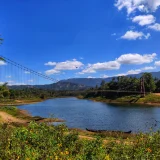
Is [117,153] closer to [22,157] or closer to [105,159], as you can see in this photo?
[105,159]

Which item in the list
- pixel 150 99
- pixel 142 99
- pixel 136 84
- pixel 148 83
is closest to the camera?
pixel 150 99

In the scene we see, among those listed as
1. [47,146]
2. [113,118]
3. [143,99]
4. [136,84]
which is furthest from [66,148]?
[136,84]

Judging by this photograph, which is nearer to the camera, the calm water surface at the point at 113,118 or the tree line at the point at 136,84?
the calm water surface at the point at 113,118

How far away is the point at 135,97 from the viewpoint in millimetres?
134125

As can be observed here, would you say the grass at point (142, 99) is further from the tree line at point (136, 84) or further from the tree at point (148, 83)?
the tree line at point (136, 84)

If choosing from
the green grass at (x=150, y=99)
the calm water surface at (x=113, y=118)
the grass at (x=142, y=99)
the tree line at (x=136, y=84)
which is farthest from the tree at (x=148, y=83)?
the calm water surface at (x=113, y=118)

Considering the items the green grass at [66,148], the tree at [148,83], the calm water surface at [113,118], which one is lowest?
the calm water surface at [113,118]

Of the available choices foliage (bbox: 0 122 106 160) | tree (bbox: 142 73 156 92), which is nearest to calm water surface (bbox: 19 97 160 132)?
foliage (bbox: 0 122 106 160)

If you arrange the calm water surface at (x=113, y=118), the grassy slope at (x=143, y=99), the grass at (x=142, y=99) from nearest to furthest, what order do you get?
1. the calm water surface at (x=113, y=118)
2. the grassy slope at (x=143, y=99)
3. the grass at (x=142, y=99)

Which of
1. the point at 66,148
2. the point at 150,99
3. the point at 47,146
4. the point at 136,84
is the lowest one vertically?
the point at 150,99

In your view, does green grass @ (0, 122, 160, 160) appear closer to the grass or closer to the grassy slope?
the grassy slope

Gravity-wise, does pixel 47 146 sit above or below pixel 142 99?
above

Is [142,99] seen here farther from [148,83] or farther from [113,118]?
[113,118]

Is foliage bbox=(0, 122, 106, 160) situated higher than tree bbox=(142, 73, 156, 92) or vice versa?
tree bbox=(142, 73, 156, 92)
